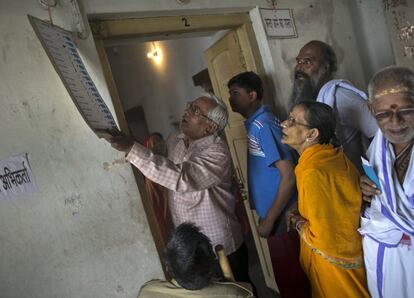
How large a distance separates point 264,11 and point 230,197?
5.08 feet

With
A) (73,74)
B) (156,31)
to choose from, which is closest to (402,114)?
(73,74)

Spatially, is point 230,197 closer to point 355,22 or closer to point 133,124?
point 355,22

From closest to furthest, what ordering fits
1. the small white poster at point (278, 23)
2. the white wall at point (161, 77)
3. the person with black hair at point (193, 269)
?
the person with black hair at point (193, 269) < the small white poster at point (278, 23) < the white wall at point (161, 77)

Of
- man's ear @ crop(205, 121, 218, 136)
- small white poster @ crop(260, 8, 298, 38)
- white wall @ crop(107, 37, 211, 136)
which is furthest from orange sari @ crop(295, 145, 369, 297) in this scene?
white wall @ crop(107, 37, 211, 136)

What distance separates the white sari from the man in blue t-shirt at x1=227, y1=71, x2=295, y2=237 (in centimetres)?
56

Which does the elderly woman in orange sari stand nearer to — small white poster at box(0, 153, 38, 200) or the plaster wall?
small white poster at box(0, 153, 38, 200)

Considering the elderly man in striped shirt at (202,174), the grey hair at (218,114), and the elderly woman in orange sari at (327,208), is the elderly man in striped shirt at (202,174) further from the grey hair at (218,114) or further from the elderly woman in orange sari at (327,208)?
the elderly woman in orange sari at (327,208)

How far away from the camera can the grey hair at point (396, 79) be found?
1.34 m

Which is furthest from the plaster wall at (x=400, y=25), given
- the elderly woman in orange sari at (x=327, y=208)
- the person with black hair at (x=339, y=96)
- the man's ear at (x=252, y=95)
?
the elderly woman in orange sari at (x=327, y=208)

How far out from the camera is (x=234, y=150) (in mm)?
2986

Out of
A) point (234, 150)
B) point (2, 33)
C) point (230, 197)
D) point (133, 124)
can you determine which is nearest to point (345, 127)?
point (230, 197)

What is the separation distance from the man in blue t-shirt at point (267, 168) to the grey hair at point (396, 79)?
0.68m

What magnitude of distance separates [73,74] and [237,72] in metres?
1.56

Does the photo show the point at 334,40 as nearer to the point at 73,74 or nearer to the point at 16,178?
the point at 73,74
